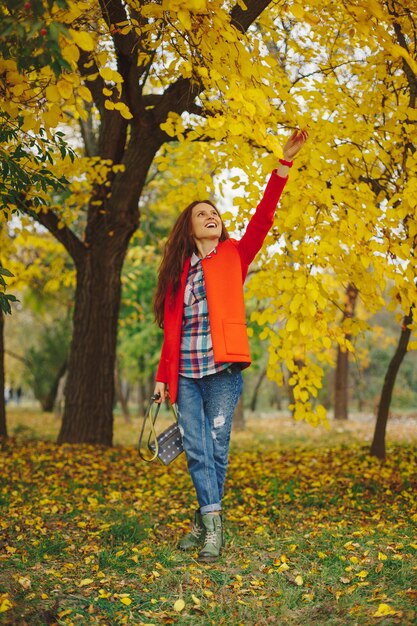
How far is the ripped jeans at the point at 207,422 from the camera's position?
127 inches

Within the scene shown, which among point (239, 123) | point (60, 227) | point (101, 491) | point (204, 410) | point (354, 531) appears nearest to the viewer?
point (239, 123)

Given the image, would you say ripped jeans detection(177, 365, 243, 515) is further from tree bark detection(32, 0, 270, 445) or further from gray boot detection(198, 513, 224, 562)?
tree bark detection(32, 0, 270, 445)

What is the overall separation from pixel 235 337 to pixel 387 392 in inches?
150

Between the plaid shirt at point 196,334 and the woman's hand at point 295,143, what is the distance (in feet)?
2.18

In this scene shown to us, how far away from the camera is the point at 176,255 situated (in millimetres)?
3441

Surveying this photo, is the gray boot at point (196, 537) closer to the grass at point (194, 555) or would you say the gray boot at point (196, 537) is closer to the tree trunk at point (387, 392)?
the grass at point (194, 555)

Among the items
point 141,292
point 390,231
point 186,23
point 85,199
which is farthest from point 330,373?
point 186,23

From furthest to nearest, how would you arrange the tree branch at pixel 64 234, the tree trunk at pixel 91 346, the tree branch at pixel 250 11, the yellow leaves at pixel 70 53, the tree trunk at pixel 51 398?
the tree trunk at pixel 51 398
the tree trunk at pixel 91 346
the tree branch at pixel 64 234
the tree branch at pixel 250 11
the yellow leaves at pixel 70 53

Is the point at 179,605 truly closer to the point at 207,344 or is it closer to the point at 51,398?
the point at 207,344

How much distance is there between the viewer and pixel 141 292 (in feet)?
48.5

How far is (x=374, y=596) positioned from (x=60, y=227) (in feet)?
16.2

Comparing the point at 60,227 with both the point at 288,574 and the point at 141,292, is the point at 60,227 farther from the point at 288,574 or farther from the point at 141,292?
the point at 141,292

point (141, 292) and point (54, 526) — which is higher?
point (141, 292)

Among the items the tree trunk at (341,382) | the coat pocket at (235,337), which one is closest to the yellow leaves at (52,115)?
the coat pocket at (235,337)
